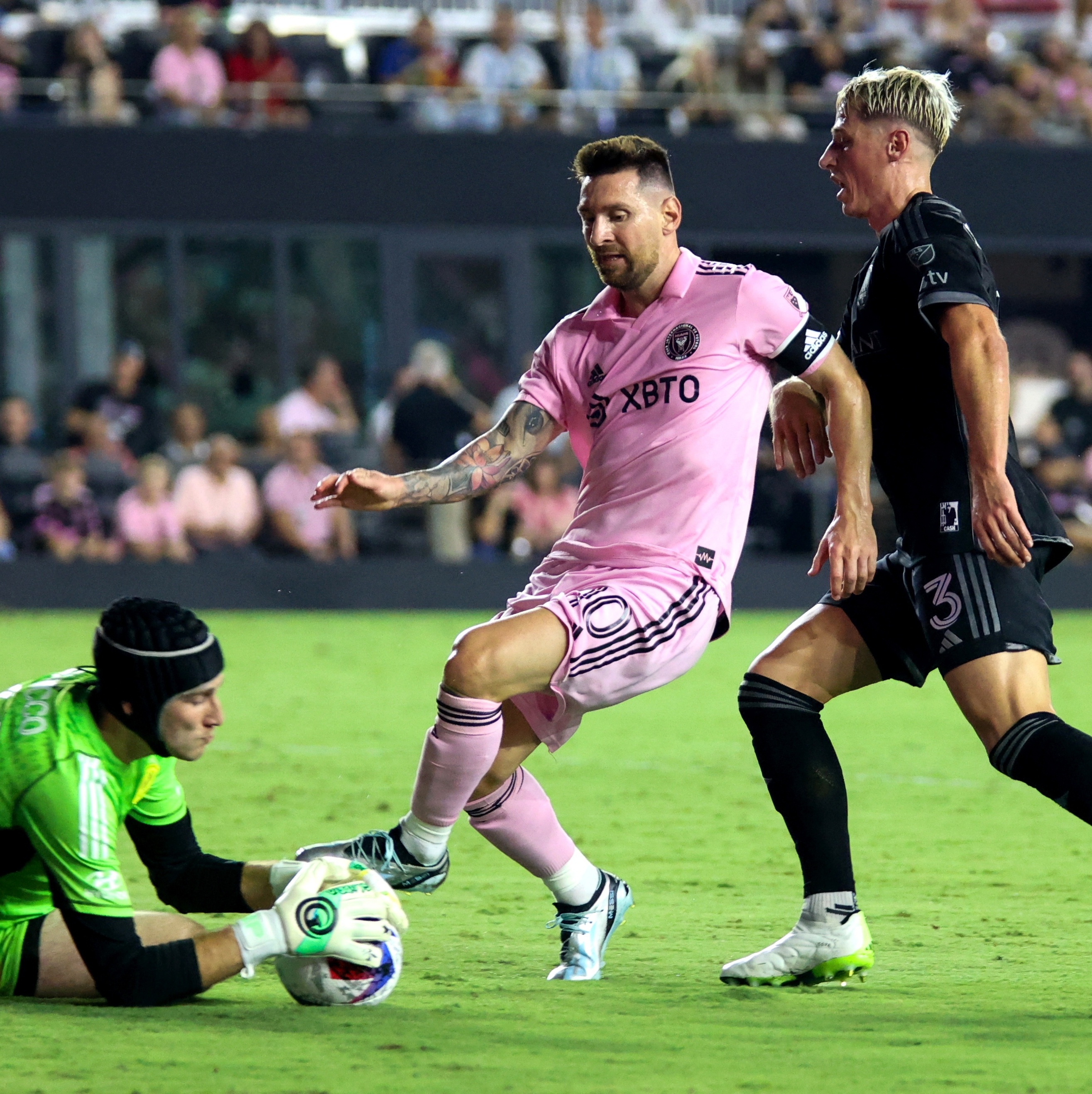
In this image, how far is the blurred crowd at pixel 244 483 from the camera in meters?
15.5

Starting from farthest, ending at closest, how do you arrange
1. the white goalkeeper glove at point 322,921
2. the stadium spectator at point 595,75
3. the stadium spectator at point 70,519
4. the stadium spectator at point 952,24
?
the stadium spectator at point 952,24 → the stadium spectator at point 595,75 → the stadium spectator at point 70,519 → the white goalkeeper glove at point 322,921

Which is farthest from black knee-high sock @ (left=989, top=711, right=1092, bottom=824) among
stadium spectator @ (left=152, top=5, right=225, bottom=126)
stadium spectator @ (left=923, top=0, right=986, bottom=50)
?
stadium spectator @ (left=923, top=0, right=986, bottom=50)

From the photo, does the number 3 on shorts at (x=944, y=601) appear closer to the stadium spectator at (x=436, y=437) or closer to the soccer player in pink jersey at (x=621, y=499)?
the soccer player in pink jersey at (x=621, y=499)

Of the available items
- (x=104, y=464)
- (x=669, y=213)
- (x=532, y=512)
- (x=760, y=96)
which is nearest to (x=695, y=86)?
(x=760, y=96)

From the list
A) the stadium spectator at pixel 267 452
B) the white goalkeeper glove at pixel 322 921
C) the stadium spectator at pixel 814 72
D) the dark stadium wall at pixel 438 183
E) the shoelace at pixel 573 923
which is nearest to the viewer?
the white goalkeeper glove at pixel 322 921

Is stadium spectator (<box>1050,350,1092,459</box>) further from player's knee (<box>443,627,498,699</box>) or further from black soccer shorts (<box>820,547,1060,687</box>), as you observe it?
player's knee (<box>443,627,498,699</box>)

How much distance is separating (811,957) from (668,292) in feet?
5.71

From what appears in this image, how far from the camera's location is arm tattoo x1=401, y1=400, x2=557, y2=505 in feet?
16.1

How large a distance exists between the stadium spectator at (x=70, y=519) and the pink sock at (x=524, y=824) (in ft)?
36.8

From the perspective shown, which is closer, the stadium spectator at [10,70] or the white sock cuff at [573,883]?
the white sock cuff at [573,883]

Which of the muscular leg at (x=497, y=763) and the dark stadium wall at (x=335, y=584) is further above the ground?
the muscular leg at (x=497, y=763)

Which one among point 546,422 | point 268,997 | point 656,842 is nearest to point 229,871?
point 268,997

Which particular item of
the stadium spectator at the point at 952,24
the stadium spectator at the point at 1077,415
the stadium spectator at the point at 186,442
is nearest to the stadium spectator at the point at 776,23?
the stadium spectator at the point at 952,24

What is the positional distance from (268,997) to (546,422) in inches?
64.9
